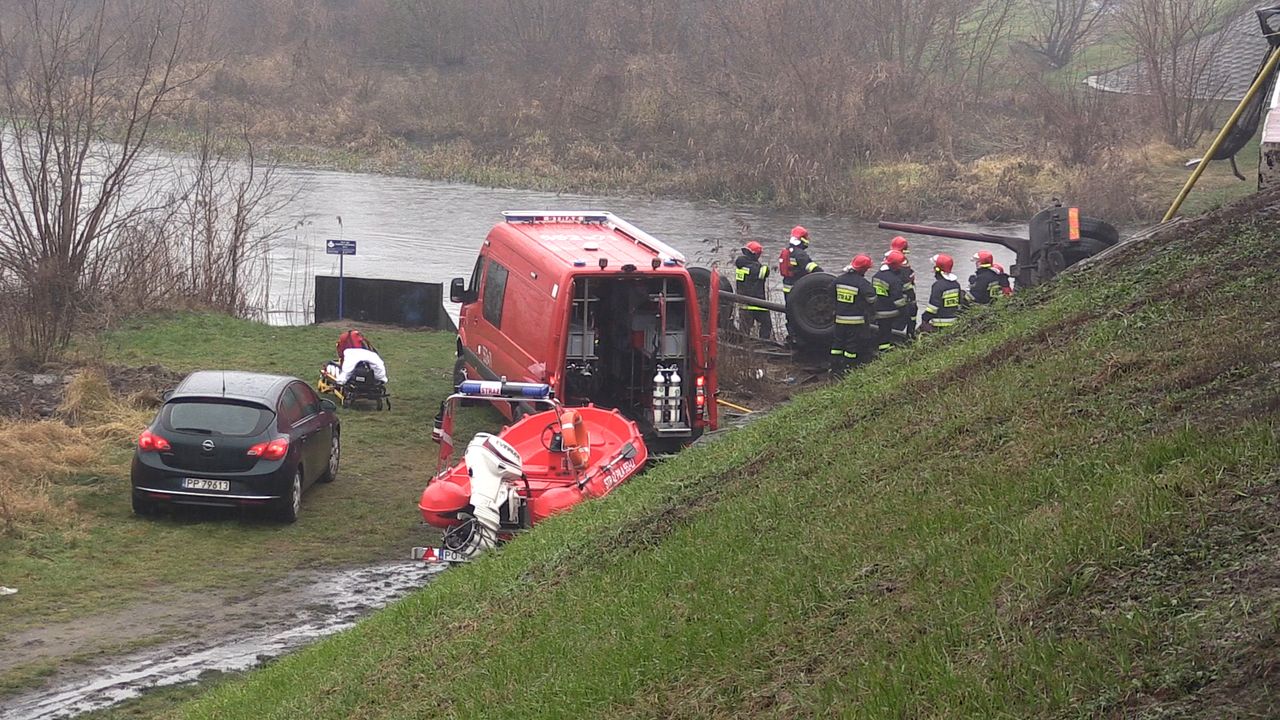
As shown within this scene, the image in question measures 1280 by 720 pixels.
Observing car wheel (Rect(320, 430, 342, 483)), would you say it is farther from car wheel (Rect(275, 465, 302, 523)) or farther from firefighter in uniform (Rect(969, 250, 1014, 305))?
firefighter in uniform (Rect(969, 250, 1014, 305))

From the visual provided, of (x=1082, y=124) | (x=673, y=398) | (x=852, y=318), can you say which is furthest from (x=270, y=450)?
(x=1082, y=124)

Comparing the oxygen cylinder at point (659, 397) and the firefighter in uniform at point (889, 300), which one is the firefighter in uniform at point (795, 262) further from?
the oxygen cylinder at point (659, 397)

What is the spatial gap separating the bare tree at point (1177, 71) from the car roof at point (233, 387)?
39.1 metres

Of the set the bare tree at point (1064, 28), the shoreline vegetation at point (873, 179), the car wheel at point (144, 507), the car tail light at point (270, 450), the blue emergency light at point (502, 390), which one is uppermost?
the bare tree at point (1064, 28)

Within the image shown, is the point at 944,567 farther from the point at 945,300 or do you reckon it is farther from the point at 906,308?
the point at 906,308

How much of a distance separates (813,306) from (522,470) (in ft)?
28.7

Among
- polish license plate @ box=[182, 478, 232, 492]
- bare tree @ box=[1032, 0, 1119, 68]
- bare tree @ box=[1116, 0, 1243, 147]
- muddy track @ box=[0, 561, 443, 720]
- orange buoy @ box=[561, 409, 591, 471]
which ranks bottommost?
muddy track @ box=[0, 561, 443, 720]

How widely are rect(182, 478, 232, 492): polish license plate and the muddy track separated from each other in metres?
1.36

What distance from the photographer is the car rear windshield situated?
511 inches

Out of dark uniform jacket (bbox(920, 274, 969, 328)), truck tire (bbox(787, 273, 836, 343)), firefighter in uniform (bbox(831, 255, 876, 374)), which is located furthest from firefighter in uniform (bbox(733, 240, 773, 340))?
dark uniform jacket (bbox(920, 274, 969, 328))

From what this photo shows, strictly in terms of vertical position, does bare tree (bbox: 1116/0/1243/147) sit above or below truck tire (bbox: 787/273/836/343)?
above

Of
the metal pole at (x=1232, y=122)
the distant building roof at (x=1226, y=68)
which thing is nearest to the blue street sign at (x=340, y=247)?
the metal pole at (x=1232, y=122)

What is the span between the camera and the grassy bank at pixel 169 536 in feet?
35.8

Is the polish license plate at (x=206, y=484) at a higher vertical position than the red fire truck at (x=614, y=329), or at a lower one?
lower
